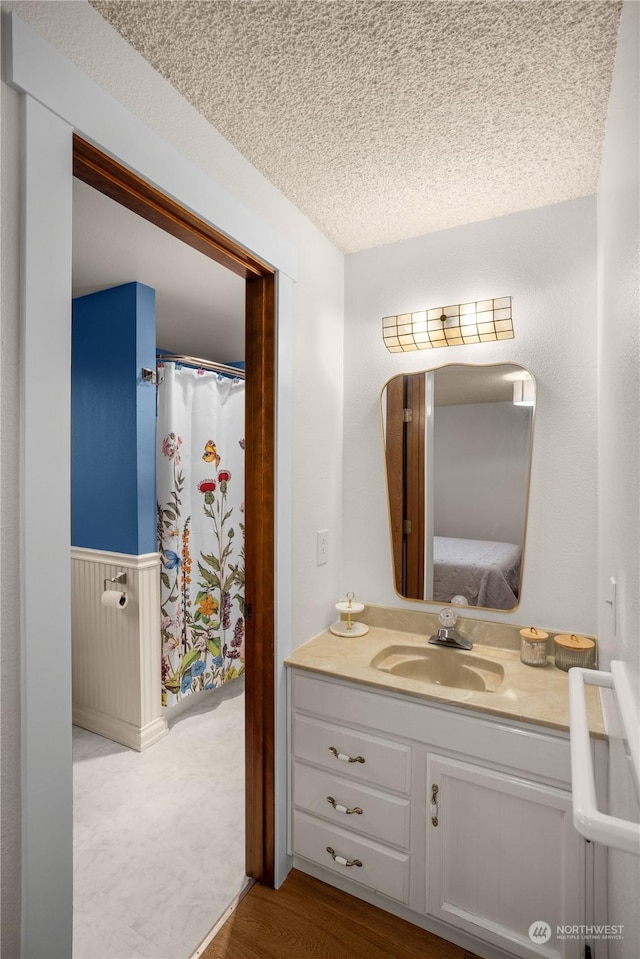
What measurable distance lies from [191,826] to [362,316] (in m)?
2.25

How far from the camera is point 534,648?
169 centimetres

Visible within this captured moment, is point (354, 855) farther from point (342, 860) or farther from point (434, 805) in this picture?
point (434, 805)

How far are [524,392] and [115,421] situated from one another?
1976 millimetres

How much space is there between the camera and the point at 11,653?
89 centimetres

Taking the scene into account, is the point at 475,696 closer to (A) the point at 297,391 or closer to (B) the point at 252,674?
(B) the point at 252,674

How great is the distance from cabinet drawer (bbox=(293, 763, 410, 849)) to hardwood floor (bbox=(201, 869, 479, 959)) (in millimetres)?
252

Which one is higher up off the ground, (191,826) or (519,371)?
(519,371)

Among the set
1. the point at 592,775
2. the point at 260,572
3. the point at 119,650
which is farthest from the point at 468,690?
the point at 119,650

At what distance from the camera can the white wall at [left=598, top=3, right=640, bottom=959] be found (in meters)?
0.86

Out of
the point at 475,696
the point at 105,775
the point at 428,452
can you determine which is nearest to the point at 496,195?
the point at 428,452

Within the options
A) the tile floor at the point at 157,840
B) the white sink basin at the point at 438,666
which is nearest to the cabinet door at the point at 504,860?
the white sink basin at the point at 438,666

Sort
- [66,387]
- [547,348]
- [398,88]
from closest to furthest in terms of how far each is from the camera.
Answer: [66,387] → [398,88] → [547,348]

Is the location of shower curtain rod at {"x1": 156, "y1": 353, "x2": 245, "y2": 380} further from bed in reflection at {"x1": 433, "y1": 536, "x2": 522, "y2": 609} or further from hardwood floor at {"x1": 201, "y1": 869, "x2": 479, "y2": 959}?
hardwood floor at {"x1": 201, "y1": 869, "x2": 479, "y2": 959}

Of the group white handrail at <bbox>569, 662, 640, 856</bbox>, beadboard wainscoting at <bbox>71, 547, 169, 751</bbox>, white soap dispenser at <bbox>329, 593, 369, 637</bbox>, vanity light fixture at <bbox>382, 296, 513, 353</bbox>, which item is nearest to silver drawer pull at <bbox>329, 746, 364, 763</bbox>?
white soap dispenser at <bbox>329, 593, 369, 637</bbox>
